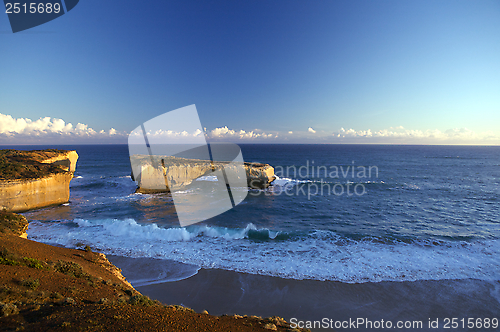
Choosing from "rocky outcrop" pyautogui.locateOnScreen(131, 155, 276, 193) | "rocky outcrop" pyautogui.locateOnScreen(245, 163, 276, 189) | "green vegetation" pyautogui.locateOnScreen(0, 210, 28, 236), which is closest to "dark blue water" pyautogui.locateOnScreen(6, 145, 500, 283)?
"green vegetation" pyautogui.locateOnScreen(0, 210, 28, 236)

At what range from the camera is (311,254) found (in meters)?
13.3

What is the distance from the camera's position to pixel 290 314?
8719 mm

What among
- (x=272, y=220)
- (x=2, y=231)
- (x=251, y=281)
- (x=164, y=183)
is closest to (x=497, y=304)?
(x=251, y=281)

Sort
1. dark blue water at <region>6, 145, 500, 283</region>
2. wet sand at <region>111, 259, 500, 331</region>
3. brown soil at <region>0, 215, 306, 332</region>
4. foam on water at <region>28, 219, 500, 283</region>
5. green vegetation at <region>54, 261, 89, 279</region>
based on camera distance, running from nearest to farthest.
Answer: brown soil at <region>0, 215, 306, 332</region> → green vegetation at <region>54, 261, 89, 279</region> → wet sand at <region>111, 259, 500, 331</region> → foam on water at <region>28, 219, 500, 283</region> → dark blue water at <region>6, 145, 500, 283</region>

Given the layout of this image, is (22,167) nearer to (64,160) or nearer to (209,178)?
(64,160)

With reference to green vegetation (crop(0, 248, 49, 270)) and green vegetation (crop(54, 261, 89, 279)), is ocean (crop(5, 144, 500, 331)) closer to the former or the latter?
green vegetation (crop(54, 261, 89, 279))

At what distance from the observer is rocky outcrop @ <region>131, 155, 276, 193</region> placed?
30.2m

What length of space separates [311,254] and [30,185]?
25413 mm

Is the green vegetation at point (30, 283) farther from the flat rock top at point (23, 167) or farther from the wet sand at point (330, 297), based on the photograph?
the flat rock top at point (23, 167)

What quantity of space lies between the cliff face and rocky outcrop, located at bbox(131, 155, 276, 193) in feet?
27.9

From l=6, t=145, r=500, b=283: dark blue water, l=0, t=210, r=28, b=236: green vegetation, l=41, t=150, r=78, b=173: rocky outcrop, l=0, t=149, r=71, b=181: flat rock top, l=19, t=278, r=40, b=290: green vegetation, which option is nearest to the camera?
l=19, t=278, r=40, b=290: green vegetation

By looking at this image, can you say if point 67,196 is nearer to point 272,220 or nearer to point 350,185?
point 272,220

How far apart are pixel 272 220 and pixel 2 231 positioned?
53.9 ft

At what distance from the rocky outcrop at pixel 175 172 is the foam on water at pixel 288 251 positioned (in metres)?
13.0
